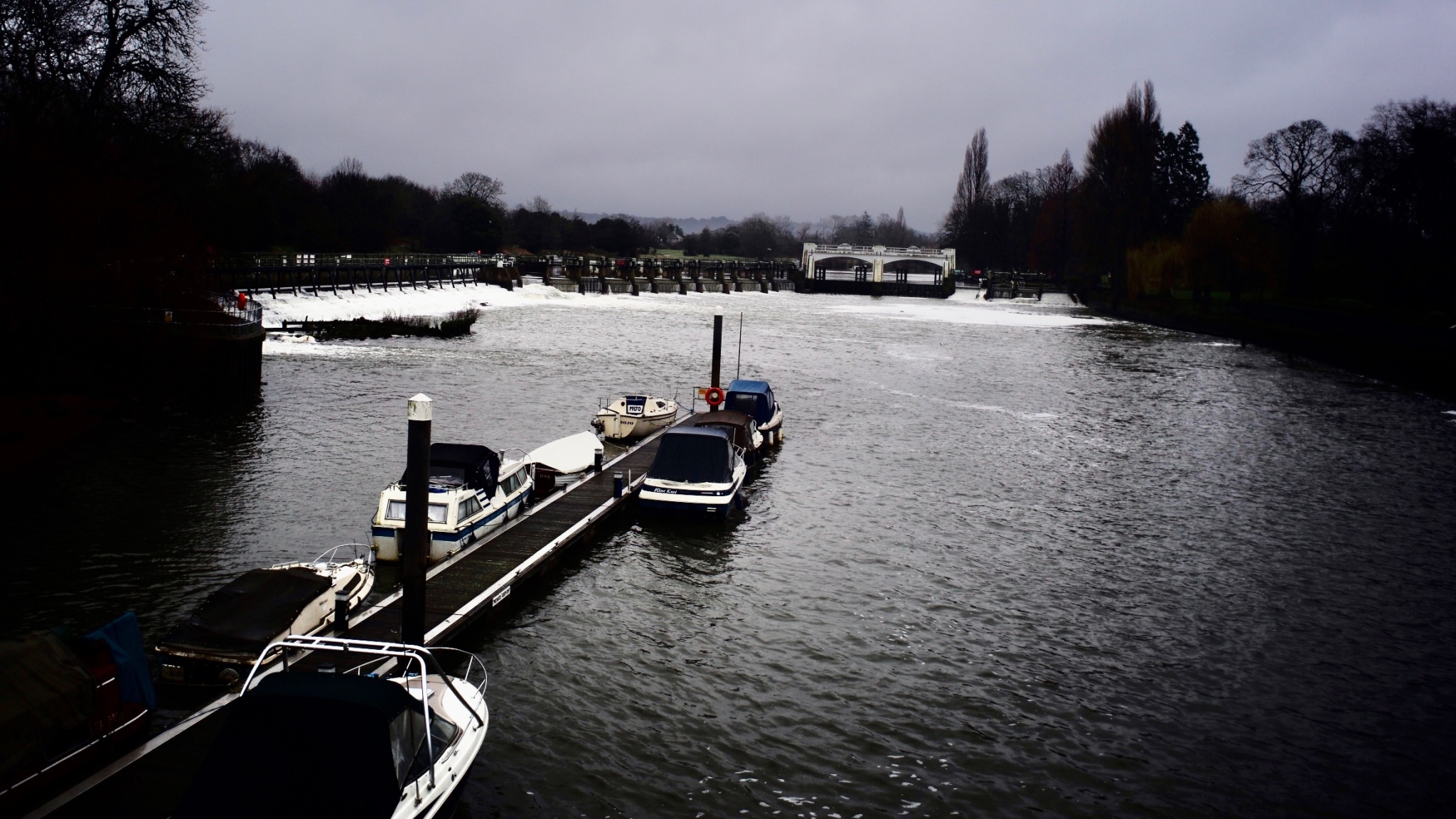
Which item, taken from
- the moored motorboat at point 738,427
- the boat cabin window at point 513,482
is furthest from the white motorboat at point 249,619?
the moored motorboat at point 738,427

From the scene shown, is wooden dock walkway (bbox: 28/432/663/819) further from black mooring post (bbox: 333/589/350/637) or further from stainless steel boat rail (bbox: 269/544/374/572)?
stainless steel boat rail (bbox: 269/544/374/572)

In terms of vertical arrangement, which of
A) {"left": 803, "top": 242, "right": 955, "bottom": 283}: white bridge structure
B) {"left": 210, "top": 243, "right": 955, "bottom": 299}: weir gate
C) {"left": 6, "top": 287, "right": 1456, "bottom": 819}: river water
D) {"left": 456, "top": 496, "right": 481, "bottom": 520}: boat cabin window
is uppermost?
{"left": 803, "top": 242, "right": 955, "bottom": 283}: white bridge structure

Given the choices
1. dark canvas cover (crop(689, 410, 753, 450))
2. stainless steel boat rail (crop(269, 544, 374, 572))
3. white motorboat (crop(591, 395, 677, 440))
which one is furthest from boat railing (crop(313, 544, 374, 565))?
white motorboat (crop(591, 395, 677, 440))

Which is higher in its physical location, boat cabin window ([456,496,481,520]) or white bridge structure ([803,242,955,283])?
white bridge structure ([803,242,955,283])

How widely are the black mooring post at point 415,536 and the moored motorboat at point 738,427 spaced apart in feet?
41.2

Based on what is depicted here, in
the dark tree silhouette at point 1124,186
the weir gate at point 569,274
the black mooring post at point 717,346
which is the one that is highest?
the dark tree silhouette at point 1124,186

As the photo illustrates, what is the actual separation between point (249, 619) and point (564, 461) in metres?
12.2

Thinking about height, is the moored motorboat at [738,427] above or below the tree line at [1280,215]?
below

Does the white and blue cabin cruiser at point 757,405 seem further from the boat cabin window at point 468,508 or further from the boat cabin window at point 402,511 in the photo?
the boat cabin window at point 402,511

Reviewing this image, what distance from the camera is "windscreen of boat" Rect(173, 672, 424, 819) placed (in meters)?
8.31

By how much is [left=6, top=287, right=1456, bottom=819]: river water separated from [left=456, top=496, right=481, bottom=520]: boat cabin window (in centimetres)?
208

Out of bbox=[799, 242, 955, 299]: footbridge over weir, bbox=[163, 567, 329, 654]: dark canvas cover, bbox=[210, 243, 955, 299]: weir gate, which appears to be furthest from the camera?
bbox=[799, 242, 955, 299]: footbridge over weir

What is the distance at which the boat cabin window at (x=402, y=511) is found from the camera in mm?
17734

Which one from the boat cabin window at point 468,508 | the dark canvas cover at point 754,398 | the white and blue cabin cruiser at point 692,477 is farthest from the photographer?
the dark canvas cover at point 754,398
